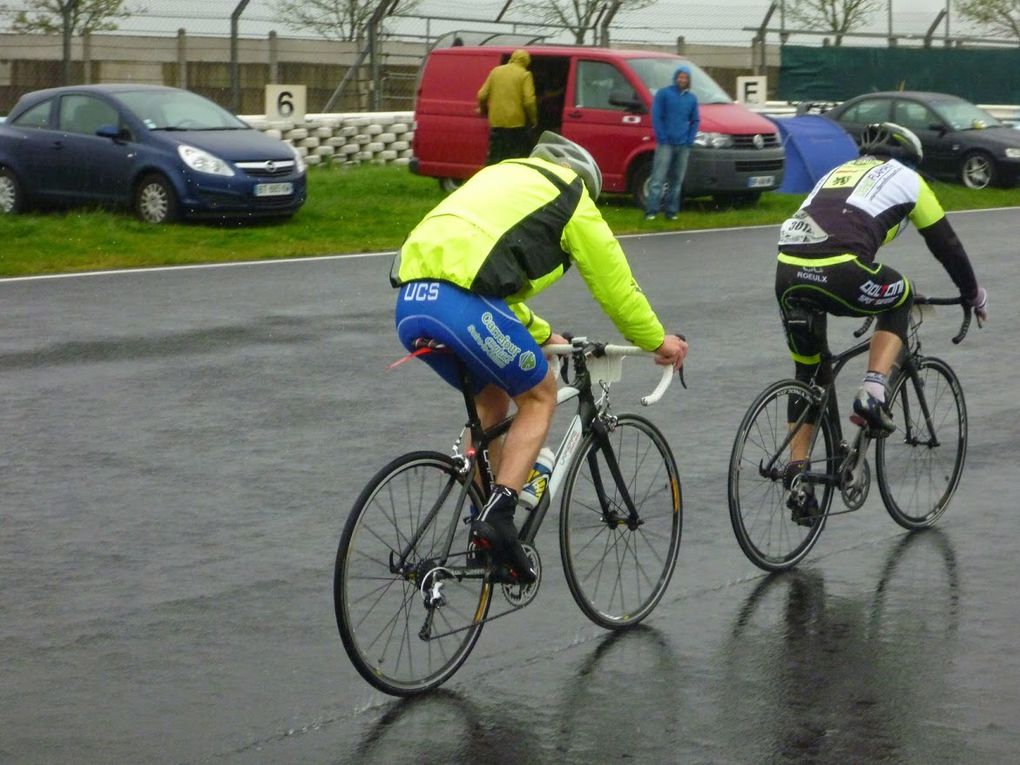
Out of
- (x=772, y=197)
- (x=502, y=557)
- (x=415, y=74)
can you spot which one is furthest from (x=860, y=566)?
(x=415, y=74)

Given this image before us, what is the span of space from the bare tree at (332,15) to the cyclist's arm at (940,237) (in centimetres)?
2305

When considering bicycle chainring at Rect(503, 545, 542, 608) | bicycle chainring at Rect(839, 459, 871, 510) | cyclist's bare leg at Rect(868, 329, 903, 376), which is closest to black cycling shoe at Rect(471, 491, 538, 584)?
bicycle chainring at Rect(503, 545, 542, 608)

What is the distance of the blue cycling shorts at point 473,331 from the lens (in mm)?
5316

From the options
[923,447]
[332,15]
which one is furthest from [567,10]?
[923,447]

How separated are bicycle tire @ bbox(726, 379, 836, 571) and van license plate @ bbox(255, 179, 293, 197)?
500 inches

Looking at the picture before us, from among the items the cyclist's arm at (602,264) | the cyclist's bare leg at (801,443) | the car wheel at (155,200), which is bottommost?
the car wheel at (155,200)

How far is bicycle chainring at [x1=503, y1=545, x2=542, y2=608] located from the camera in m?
5.63

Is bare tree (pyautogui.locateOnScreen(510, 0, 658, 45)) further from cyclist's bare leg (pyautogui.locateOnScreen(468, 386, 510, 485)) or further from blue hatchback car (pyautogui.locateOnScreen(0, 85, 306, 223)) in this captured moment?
cyclist's bare leg (pyautogui.locateOnScreen(468, 386, 510, 485))

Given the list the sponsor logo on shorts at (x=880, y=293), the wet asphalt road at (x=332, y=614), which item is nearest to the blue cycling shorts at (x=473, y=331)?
the wet asphalt road at (x=332, y=614)

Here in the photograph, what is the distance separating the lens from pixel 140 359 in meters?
11.4

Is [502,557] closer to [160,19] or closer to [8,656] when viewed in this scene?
[8,656]

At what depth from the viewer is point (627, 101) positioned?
21812mm

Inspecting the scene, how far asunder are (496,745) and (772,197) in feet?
65.7

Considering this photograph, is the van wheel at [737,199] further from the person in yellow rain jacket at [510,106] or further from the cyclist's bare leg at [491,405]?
the cyclist's bare leg at [491,405]
